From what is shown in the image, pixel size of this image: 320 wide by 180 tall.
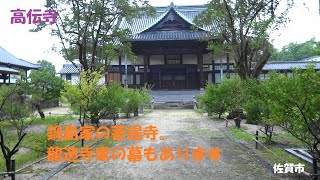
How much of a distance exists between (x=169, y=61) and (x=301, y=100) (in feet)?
105

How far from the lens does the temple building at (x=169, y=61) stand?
36375mm

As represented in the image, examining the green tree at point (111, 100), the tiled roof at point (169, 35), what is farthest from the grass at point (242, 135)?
the tiled roof at point (169, 35)

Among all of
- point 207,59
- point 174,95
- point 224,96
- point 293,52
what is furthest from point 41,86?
point 293,52

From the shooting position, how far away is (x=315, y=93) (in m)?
6.81

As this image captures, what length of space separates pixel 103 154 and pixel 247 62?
1029 centimetres

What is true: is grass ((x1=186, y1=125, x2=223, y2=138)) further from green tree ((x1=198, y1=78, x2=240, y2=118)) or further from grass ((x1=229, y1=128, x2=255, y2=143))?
green tree ((x1=198, y1=78, x2=240, y2=118))

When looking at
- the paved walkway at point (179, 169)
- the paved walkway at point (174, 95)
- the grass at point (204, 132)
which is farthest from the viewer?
the paved walkway at point (174, 95)

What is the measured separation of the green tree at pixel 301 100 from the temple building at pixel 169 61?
28449 mm

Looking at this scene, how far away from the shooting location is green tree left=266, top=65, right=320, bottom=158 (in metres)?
6.74

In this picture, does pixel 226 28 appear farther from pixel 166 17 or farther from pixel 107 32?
pixel 166 17

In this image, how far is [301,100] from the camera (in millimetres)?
7137

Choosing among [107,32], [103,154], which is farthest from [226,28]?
[103,154]

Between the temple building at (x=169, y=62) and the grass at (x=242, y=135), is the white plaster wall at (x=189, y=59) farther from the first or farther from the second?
the grass at (x=242, y=135)

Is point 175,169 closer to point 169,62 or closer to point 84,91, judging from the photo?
point 84,91
